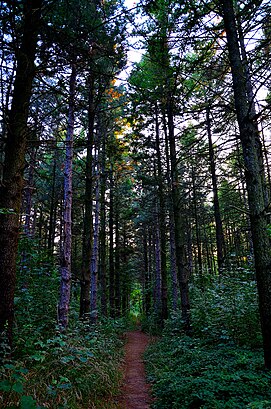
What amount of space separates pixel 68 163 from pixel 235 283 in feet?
21.2

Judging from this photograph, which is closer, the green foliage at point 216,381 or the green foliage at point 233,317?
the green foliage at point 216,381

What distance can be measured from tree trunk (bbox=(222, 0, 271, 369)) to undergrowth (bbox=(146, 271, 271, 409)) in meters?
0.71

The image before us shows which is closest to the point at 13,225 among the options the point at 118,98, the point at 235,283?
the point at 235,283

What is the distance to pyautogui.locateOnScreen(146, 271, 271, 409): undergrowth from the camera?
379 cm

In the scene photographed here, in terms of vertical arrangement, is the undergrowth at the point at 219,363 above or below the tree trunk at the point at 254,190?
below

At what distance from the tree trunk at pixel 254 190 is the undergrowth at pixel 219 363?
2.34 ft

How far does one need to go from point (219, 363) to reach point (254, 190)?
3370mm

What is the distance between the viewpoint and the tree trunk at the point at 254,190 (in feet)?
14.6

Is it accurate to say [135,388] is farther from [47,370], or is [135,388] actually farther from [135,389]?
[47,370]

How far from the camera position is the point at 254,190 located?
477cm

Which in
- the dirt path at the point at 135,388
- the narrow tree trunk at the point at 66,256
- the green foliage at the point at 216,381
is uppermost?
the narrow tree trunk at the point at 66,256

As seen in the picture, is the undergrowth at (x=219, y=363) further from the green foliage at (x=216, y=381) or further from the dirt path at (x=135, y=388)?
the dirt path at (x=135, y=388)

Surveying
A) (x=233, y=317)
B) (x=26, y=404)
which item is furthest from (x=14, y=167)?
(x=233, y=317)

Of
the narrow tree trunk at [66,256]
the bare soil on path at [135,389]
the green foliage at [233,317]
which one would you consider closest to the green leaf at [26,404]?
the bare soil on path at [135,389]
